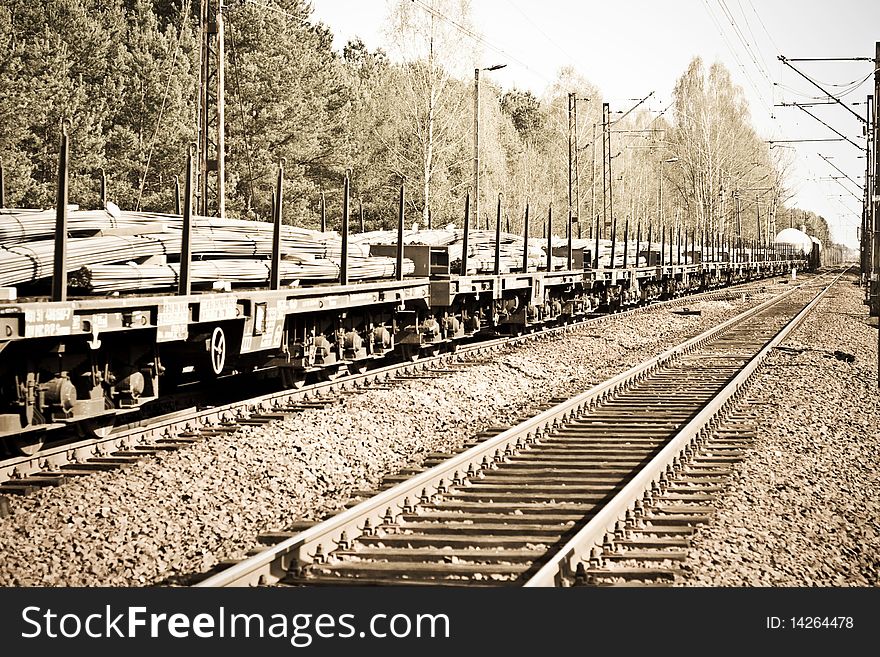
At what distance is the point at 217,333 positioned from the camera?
10508 mm

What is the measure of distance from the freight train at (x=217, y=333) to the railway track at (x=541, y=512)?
2.53 m

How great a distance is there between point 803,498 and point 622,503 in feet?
5.66

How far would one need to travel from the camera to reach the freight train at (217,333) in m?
8.46

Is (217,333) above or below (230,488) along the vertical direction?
above

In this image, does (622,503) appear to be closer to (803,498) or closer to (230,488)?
(803,498)

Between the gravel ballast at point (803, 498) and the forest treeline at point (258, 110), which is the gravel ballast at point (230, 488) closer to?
the gravel ballast at point (803, 498)

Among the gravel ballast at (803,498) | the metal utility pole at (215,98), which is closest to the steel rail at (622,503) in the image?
the gravel ballast at (803,498)

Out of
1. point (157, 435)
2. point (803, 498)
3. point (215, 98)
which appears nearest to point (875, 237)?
point (215, 98)

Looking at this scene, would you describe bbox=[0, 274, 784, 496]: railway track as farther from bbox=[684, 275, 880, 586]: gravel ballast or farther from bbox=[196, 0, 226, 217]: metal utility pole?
bbox=[684, 275, 880, 586]: gravel ballast

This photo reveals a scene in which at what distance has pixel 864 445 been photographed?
10812 millimetres

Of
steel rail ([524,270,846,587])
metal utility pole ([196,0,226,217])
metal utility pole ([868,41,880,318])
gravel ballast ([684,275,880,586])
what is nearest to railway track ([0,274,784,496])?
metal utility pole ([196,0,226,217])

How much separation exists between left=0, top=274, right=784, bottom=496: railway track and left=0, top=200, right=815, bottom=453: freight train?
0.24 meters

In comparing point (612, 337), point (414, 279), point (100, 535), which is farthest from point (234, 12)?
point (100, 535)

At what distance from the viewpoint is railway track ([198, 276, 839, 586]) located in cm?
616
